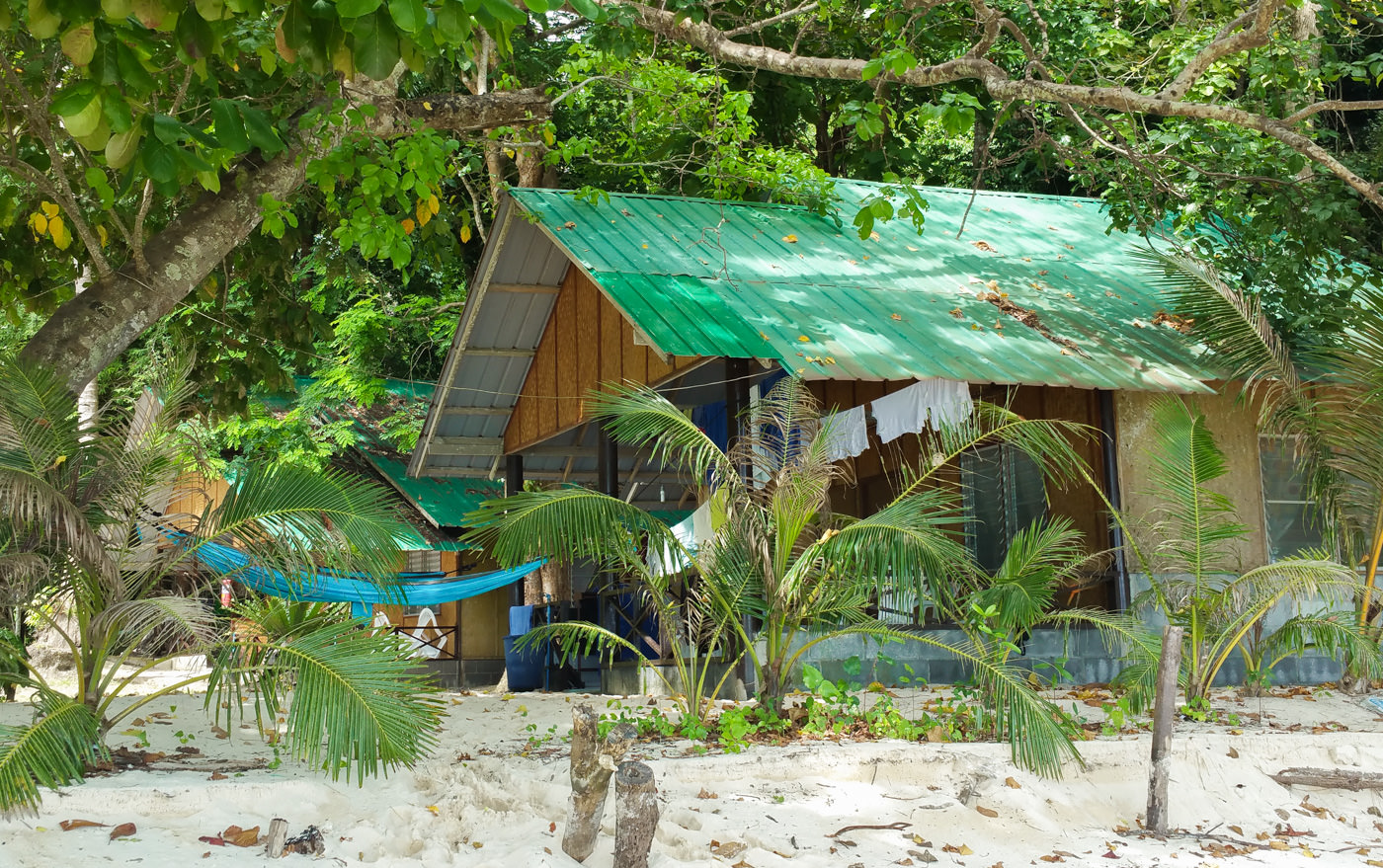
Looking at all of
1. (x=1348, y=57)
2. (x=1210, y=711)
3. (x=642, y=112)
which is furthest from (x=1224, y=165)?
(x=1348, y=57)

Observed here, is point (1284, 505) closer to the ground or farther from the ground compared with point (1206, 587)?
farther from the ground

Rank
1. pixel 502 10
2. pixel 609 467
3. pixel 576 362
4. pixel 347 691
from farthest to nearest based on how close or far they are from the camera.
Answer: pixel 576 362
pixel 609 467
pixel 347 691
pixel 502 10

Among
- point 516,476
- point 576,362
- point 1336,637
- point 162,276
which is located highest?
point 576,362

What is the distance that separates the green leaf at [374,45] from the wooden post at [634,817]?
8.03 ft

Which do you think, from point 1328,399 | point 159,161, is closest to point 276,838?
point 159,161

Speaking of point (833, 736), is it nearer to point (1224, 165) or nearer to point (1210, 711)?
point (1210, 711)

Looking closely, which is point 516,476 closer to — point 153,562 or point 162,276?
point 162,276

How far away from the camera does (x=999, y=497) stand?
1036 centimetres

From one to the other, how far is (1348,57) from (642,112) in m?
9.71

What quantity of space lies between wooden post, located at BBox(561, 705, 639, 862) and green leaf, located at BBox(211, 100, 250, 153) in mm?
2260

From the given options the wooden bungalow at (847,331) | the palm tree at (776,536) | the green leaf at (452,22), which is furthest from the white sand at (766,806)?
Result: the green leaf at (452,22)

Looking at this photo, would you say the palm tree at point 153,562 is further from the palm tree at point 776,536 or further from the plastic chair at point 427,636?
the plastic chair at point 427,636

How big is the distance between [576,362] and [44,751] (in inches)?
231

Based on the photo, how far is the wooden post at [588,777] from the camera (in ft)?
14.0
